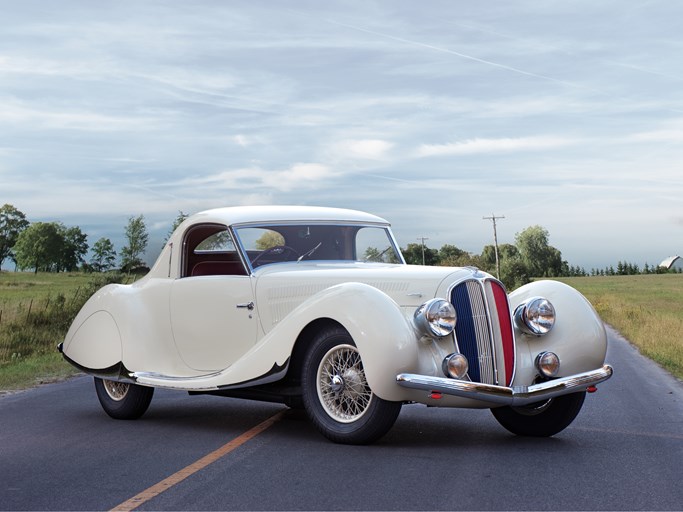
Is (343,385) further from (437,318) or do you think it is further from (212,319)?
(212,319)

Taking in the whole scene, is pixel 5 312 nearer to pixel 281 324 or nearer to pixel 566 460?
pixel 281 324

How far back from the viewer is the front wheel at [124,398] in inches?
355

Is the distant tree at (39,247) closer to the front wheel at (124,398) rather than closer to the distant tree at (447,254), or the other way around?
the distant tree at (447,254)

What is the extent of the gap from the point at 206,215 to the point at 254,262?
1.02 metres

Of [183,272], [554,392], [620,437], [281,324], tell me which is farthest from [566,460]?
[183,272]

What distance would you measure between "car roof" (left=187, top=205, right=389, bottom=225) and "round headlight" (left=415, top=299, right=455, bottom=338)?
2463 millimetres

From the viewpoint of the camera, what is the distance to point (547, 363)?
7.30 m

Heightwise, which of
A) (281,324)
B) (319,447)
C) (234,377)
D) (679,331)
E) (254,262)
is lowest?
(679,331)

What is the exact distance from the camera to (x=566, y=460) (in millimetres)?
6523

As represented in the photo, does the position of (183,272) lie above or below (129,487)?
above

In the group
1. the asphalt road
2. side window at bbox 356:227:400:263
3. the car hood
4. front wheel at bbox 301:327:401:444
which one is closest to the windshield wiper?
the car hood

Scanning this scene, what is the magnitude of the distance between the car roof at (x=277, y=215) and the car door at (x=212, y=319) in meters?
0.67

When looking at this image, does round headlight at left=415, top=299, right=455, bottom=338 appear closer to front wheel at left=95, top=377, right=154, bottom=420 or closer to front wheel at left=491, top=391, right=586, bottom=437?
front wheel at left=491, top=391, right=586, bottom=437

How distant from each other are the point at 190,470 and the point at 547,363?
309 centimetres
